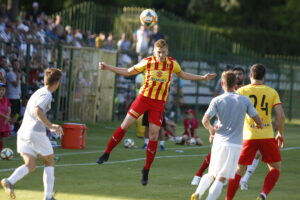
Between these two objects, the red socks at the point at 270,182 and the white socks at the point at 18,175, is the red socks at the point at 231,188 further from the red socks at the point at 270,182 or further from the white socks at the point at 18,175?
the white socks at the point at 18,175

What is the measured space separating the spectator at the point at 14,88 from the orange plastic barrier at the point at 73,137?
1.74m

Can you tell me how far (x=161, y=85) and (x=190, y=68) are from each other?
50.9 ft

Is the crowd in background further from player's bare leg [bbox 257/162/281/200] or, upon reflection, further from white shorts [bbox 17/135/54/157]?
player's bare leg [bbox 257/162/281/200]

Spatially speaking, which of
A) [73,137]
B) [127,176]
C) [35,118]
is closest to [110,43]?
[73,137]

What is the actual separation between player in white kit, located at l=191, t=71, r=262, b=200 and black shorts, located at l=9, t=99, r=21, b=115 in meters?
9.51

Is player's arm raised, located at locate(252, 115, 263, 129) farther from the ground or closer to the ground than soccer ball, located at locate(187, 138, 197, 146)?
farther from the ground

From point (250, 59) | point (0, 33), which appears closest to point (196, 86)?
point (250, 59)

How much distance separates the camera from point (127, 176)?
44.2 ft

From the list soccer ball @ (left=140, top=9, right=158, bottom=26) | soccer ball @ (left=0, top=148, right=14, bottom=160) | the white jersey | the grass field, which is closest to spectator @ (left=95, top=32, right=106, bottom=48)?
soccer ball @ (left=140, top=9, right=158, bottom=26)

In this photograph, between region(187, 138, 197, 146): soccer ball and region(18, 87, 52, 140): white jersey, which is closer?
region(18, 87, 52, 140): white jersey

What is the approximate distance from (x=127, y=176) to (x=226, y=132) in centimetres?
375

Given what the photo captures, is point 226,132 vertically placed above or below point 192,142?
above

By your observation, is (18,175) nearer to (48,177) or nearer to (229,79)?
(48,177)

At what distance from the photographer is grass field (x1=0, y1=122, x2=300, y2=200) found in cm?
1152
